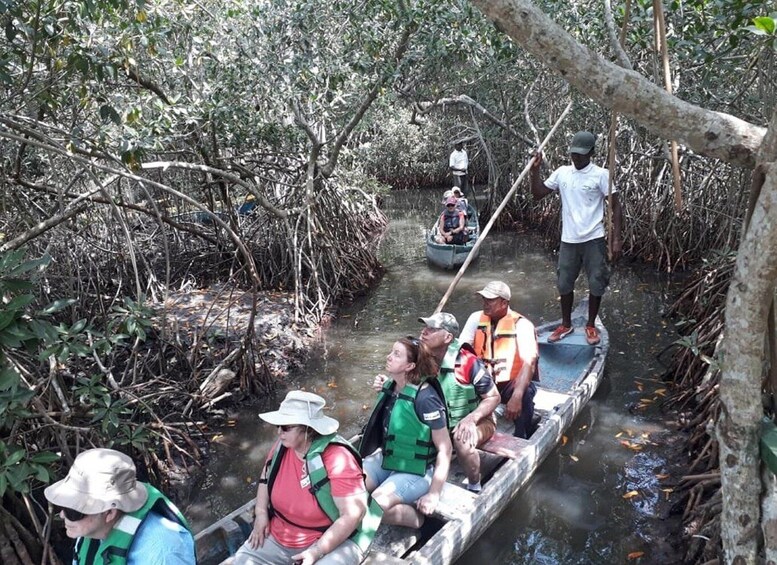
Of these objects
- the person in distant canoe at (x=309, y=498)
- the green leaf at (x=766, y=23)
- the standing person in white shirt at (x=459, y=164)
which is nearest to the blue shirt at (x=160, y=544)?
the person in distant canoe at (x=309, y=498)

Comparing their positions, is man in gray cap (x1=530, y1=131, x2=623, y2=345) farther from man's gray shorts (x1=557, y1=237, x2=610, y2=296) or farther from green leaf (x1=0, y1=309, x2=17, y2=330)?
green leaf (x1=0, y1=309, x2=17, y2=330)

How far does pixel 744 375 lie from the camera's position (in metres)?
2.07

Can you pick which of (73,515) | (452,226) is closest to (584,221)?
(73,515)

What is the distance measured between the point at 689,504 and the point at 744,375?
2309mm

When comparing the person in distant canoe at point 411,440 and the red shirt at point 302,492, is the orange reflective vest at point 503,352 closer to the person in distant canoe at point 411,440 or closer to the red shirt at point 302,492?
the person in distant canoe at point 411,440

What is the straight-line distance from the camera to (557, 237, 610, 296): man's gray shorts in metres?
5.92

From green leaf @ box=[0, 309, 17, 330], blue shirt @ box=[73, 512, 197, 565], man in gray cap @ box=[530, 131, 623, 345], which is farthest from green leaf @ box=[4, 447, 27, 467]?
man in gray cap @ box=[530, 131, 623, 345]

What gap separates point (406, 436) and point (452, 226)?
7.80 m

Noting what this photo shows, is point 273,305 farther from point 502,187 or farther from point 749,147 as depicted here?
point 502,187

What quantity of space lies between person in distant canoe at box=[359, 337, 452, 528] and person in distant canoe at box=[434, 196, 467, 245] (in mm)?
7371

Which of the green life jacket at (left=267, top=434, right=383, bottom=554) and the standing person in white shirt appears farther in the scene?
the standing person in white shirt

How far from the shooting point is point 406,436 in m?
3.74

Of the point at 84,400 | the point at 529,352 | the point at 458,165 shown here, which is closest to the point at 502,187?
the point at 458,165

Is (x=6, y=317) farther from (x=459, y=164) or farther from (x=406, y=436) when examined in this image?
(x=459, y=164)
